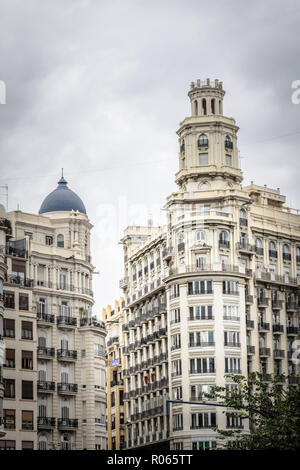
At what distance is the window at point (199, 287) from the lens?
4119 inches

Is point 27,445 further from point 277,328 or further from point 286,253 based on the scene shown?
point 286,253

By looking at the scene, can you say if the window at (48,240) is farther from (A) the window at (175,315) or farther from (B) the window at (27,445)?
(B) the window at (27,445)

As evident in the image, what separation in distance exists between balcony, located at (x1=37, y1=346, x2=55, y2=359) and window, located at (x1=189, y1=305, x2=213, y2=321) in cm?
1424

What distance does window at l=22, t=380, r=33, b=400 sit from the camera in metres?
90.7

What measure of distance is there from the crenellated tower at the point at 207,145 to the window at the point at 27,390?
3067 centimetres

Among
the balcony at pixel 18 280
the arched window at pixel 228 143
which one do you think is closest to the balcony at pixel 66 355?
the balcony at pixel 18 280

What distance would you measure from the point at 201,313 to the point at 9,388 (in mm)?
22666

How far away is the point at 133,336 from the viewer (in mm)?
119875

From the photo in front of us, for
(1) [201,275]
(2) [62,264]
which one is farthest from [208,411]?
(2) [62,264]

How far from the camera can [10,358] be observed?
3551 inches

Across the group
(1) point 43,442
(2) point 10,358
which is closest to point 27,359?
(2) point 10,358
